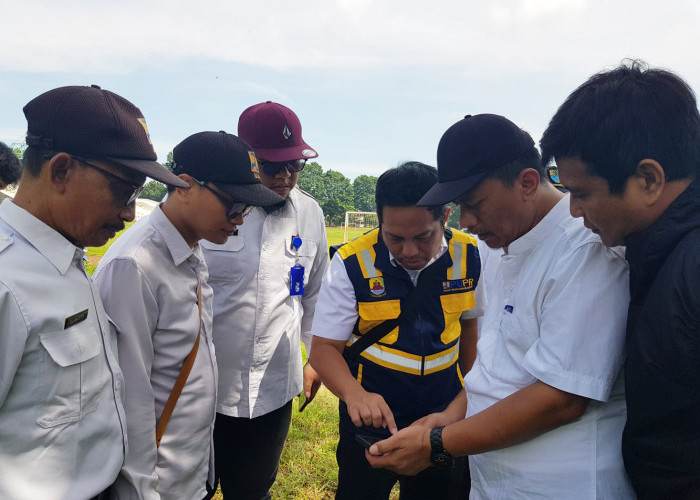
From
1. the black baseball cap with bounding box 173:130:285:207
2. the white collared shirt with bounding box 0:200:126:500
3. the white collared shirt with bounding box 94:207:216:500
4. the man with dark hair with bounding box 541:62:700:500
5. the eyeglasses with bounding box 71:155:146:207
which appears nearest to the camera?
the man with dark hair with bounding box 541:62:700:500

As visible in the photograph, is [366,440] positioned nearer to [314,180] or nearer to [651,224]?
[651,224]

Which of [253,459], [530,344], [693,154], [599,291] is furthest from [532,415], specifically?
[253,459]

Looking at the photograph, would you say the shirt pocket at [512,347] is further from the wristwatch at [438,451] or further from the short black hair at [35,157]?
the short black hair at [35,157]

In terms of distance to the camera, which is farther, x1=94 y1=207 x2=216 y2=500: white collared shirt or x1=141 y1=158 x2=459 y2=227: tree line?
x1=141 y1=158 x2=459 y2=227: tree line

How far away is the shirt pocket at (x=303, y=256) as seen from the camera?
9.23ft

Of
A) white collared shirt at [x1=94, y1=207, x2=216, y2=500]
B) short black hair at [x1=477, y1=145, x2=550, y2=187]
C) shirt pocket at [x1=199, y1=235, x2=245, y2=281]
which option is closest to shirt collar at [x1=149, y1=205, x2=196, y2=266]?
white collared shirt at [x1=94, y1=207, x2=216, y2=500]

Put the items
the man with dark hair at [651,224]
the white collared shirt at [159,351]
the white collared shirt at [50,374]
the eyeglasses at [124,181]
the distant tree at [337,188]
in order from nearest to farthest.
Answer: the man with dark hair at [651,224] < the white collared shirt at [50,374] < the eyeglasses at [124,181] < the white collared shirt at [159,351] < the distant tree at [337,188]

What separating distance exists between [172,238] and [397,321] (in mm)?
1066

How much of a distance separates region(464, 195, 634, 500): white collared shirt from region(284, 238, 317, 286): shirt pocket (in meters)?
1.44

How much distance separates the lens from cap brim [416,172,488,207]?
64.9 inches

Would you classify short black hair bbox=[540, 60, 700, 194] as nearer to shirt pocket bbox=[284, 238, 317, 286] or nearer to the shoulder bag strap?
the shoulder bag strap

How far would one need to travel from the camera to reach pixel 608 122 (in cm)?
122

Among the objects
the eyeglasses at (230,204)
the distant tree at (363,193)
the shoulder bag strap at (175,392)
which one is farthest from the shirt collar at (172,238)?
the distant tree at (363,193)

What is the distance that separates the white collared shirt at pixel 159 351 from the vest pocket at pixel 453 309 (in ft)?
3.60
